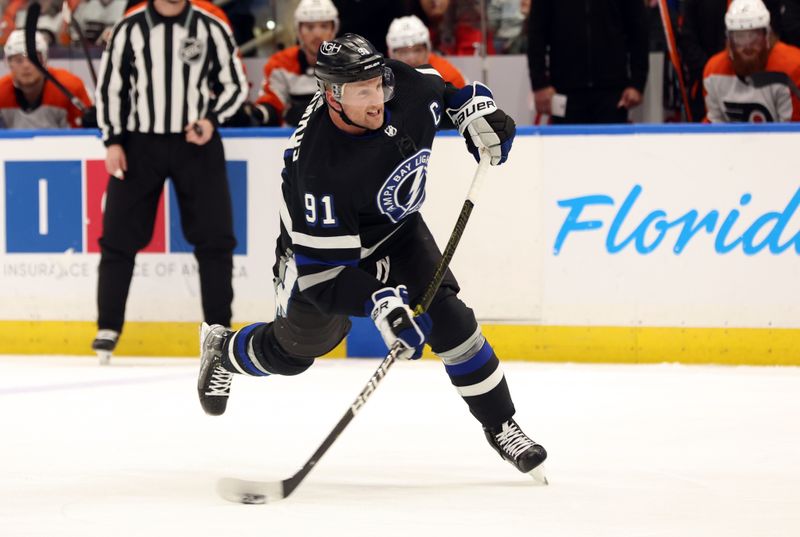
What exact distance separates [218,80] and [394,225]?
2.27 m

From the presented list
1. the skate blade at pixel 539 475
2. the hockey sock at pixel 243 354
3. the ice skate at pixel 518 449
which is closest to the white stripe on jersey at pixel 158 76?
the hockey sock at pixel 243 354

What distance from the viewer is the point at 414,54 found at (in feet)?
18.0

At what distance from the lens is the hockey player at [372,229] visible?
9.48ft

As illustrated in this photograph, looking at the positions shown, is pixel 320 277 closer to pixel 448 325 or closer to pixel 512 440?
pixel 448 325

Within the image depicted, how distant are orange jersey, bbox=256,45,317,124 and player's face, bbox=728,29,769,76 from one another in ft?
5.62

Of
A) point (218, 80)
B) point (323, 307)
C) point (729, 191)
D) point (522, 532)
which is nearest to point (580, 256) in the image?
point (729, 191)

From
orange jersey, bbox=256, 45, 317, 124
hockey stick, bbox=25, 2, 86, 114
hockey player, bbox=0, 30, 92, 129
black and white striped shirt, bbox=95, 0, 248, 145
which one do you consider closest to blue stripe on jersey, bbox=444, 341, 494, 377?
black and white striped shirt, bbox=95, 0, 248, 145

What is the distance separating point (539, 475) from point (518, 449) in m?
0.07

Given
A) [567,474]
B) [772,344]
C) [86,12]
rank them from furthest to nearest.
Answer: [86,12], [772,344], [567,474]

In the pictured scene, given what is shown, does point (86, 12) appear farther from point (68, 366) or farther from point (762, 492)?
point (762, 492)

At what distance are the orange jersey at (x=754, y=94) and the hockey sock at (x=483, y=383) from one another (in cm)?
260

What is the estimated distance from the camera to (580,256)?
16.7 feet

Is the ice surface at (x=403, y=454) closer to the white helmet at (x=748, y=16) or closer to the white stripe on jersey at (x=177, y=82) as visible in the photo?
the white stripe on jersey at (x=177, y=82)

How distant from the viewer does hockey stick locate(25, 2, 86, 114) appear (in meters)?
5.78
